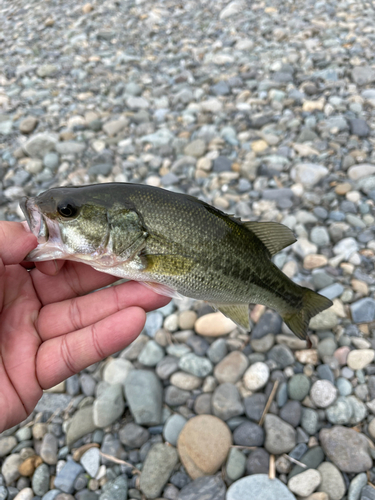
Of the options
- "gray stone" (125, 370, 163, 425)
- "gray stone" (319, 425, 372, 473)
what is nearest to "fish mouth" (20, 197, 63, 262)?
"gray stone" (125, 370, 163, 425)

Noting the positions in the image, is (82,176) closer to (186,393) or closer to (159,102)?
(159,102)

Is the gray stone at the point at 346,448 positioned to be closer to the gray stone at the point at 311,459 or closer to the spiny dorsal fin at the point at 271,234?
the gray stone at the point at 311,459

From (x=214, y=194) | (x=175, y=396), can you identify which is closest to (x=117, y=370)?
(x=175, y=396)

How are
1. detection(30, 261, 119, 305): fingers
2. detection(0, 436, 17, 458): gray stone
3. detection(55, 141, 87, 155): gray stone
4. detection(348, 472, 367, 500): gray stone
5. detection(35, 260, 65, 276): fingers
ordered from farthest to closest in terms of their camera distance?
detection(55, 141, 87, 155): gray stone < detection(0, 436, 17, 458): gray stone < detection(348, 472, 367, 500): gray stone < detection(30, 261, 119, 305): fingers < detection(35, 260, 65, 276): fingers

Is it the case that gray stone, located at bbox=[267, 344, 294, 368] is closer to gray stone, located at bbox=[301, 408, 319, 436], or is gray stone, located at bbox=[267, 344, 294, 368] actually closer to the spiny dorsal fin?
gray stone, located at bbox=[301, 408, 319, 436]

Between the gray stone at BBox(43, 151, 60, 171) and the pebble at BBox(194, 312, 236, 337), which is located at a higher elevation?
the gray stone at BBox(43, 151, 60, 171)

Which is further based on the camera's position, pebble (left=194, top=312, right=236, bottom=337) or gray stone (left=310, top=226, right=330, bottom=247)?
gray stone (left=310, top=226, right=330, bottom=247)

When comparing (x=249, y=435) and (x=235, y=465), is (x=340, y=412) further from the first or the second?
(x=235, y=465)
